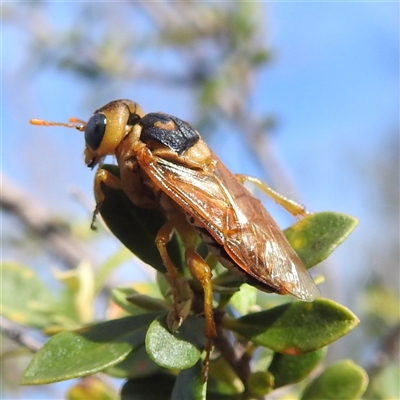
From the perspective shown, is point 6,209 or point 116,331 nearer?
point 116,331

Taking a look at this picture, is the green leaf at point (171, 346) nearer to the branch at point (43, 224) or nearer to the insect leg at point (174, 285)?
the insect leg at point (174, 285)

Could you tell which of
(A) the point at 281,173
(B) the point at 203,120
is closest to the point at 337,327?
(A) the point at 281,173

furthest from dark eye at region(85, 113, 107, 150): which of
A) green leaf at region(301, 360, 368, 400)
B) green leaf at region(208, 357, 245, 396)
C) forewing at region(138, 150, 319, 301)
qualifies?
green leaf at region(301, 360, 368, 400)

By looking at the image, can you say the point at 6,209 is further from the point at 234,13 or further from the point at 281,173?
the point at 234,13

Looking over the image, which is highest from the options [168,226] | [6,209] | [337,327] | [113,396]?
[337,327]

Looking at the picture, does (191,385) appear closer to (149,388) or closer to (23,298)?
(149,388)

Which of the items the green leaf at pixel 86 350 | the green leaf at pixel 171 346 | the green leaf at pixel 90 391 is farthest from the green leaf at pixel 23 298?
the green leaf at pixel 171 346
